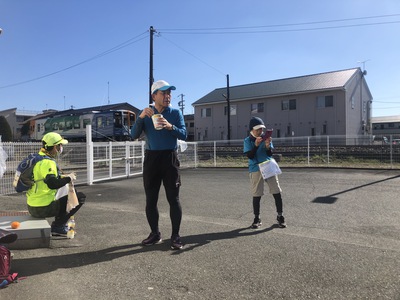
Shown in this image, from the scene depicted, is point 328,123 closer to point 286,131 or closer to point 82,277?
point 286,131

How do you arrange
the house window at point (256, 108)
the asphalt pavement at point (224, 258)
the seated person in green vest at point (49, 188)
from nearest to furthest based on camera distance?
1. the asphalt pavement at point (224, 258)
2. the seated person in green vest at point (49, 188)
3. the house window at point (256, 108)

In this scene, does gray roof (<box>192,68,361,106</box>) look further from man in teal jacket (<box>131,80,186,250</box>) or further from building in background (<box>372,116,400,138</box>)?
building in background (<box>372,116,400,138</box>)

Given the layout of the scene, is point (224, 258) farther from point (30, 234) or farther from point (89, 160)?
point (89, 160)

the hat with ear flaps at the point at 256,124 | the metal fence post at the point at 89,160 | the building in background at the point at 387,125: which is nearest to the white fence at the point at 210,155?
the metal fence post at the point at 89,160

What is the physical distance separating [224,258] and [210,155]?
16947mm

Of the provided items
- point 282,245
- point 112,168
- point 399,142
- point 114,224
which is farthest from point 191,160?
point 282,245

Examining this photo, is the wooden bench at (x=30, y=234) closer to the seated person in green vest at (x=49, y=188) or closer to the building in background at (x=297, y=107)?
the seated person in green vest at (x=49, y=188)

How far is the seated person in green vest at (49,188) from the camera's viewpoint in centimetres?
405

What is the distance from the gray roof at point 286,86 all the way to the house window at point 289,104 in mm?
1025

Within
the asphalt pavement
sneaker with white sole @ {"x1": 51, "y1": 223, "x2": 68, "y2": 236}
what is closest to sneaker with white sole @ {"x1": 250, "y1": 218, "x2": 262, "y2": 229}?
the asphalt pavement

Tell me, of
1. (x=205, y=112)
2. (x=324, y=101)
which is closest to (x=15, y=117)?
(x=205, y=112)

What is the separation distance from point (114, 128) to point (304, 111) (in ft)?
66.6

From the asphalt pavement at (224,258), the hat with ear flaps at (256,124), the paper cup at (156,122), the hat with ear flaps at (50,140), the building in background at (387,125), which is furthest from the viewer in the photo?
the building in background at (387,125)

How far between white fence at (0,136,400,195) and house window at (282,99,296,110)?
16.2 metres
